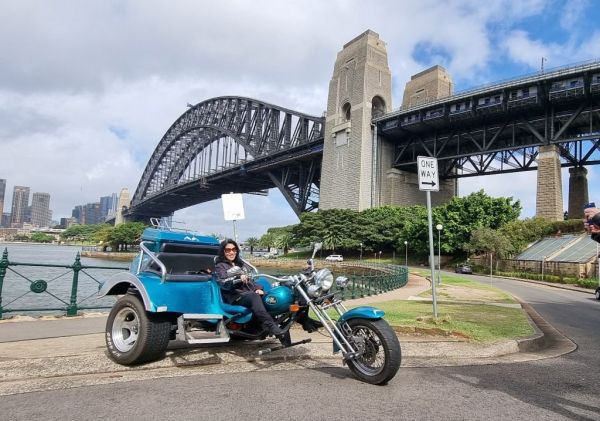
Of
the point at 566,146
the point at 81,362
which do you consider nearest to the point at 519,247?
the point at 566,146

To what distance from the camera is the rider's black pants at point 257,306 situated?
500cm

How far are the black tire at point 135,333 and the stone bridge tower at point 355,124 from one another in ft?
204

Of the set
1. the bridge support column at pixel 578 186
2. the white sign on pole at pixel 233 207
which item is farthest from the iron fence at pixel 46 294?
the bridge support column at pixel 578 186

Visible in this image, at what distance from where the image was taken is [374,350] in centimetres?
477

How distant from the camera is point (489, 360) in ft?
20.4

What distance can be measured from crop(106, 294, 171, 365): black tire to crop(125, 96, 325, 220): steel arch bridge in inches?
2926

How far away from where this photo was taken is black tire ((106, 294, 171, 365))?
16.7 feet

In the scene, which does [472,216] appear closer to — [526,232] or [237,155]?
[526,232]

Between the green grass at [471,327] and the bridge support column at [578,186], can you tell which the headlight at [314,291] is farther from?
the bridge support column at [578,186]

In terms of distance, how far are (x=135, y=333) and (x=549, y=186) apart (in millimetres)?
54100

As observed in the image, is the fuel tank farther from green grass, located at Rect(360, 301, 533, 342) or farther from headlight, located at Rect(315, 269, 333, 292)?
green grass, located at Rect(360, 301, 533, 342)

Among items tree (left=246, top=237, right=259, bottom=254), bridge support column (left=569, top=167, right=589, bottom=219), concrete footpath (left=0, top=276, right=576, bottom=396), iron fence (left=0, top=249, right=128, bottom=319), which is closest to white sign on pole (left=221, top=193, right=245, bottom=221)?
iron fence (left=0, top=249, right=128, bottom=319)

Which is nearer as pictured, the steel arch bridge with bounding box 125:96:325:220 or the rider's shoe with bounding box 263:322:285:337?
the rider's shoe with bounding box 263:322:285:337

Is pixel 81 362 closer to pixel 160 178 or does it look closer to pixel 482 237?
pixel 482 237
